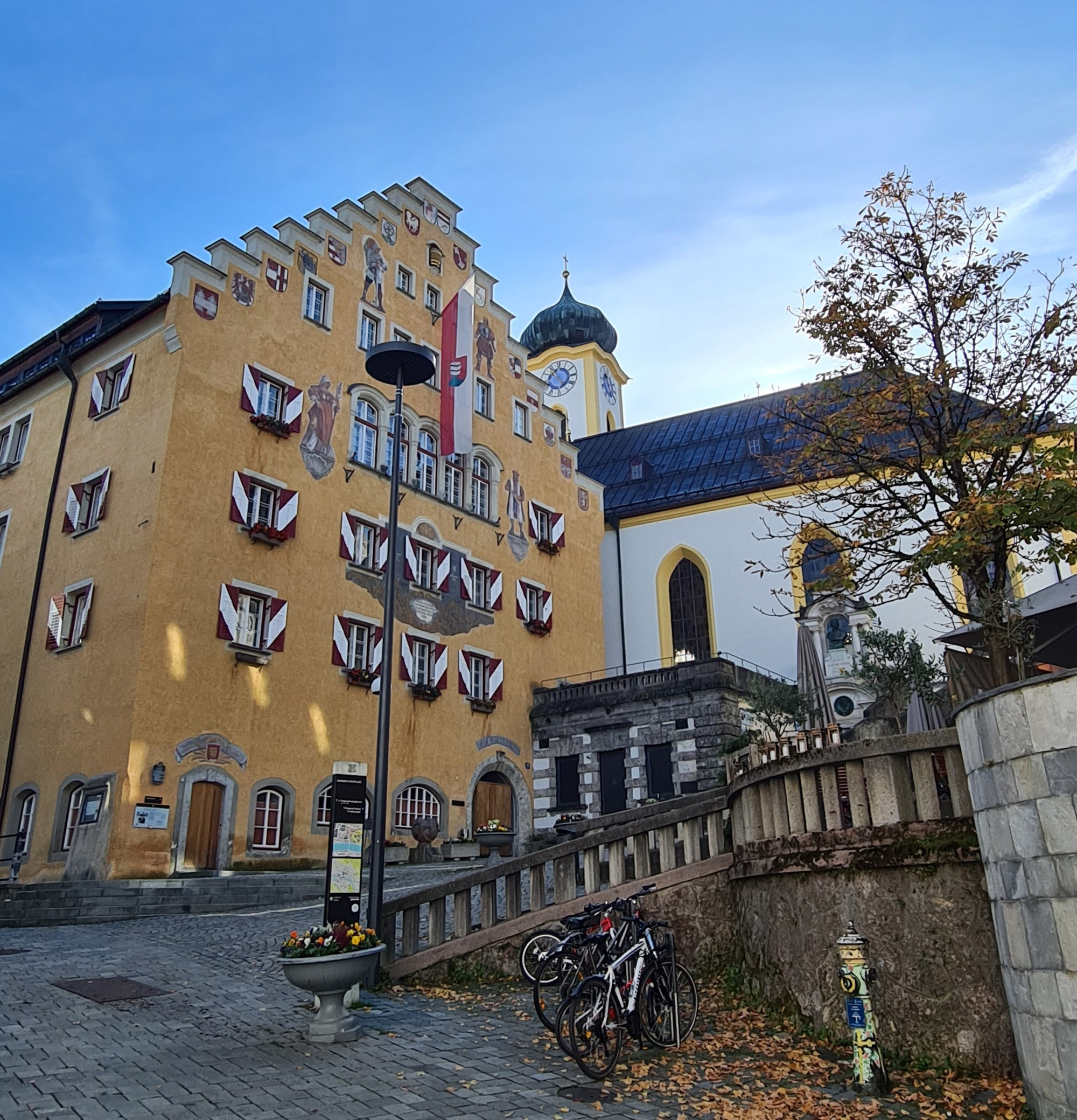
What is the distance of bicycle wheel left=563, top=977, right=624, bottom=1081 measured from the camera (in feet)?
25.0

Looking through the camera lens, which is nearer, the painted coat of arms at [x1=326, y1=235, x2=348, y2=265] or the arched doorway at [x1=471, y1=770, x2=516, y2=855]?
the painted coat of arms at [x1=326, y1=235, x2=348, y2=265]

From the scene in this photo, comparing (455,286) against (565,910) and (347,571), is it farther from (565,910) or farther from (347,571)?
(565,910)

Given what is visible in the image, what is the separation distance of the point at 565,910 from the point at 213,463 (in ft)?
51.2

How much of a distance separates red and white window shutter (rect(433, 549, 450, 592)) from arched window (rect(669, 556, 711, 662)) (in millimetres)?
10681

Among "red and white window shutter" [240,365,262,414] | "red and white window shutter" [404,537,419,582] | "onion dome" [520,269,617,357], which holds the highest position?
"onion dome" [520,269,617,357]

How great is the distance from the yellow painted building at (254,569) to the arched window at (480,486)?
0.16 metres

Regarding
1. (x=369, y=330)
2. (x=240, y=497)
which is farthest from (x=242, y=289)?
(x=240, y=497)

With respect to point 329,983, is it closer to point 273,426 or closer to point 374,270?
point 273,426

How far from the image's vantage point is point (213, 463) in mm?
23188

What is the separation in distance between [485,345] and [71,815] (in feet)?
61.8

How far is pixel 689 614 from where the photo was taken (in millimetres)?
36625

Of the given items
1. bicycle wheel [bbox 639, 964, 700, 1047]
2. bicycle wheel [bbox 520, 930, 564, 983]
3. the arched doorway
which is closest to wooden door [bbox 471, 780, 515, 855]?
the arched doorway

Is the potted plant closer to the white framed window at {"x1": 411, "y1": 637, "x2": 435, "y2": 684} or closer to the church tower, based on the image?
the white framed window at {"x1": 411, "y1": 637, "x2": 435, "y2": 684}

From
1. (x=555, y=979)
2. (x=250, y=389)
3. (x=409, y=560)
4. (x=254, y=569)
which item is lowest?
(x=555, y=979)
